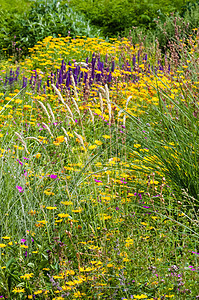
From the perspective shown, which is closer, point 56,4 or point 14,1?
point 56,4

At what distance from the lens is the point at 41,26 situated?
30.0 feet

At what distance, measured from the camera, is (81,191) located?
10.8 feet

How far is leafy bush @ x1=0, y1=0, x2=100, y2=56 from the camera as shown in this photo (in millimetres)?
9133

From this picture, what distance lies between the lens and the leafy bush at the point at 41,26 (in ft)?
30.0

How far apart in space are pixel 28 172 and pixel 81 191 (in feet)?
1.53

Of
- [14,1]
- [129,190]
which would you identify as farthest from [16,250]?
[14,1]

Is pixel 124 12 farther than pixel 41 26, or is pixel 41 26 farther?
pixel 124 12

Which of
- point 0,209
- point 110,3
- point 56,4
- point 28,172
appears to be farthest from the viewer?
point 110,3

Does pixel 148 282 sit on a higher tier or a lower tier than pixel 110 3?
lower

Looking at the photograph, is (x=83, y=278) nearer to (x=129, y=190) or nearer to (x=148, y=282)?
(x=148, y=282)

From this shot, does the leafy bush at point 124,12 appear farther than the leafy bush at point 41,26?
Yes

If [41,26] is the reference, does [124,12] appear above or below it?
above

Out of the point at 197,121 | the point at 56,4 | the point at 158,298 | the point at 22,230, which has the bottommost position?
the point at 22,230

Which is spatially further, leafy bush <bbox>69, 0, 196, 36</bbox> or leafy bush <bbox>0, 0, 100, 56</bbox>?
leafy bush <bbox>69, 0, 196, 36</bbox>
